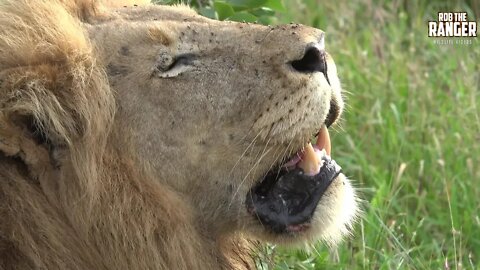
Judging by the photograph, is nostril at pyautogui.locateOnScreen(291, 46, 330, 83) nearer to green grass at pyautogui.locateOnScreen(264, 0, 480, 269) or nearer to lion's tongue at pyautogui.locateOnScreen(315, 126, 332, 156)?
lion's tongue at pyautogui.locateOnScreen(315, 126, 332, 156)

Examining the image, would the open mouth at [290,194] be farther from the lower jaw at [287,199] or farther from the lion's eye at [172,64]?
the lion's eye at [172,64]

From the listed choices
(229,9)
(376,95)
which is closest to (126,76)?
(229,9)

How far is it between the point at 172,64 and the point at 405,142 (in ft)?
7.25

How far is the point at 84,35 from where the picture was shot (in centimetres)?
297

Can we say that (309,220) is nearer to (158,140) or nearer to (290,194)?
(290,194)

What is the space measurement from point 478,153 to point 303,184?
1.87 metres

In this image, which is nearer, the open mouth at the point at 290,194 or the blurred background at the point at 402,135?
the open mouth at the point at 290,194

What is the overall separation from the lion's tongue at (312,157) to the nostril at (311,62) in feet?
0.67

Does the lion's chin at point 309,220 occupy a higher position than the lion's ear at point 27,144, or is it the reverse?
the lion's ear at point 27,144

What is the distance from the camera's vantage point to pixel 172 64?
2.95 metres

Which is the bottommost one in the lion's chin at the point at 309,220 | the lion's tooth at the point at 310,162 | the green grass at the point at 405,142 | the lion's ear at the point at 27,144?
the green grass at the point at 405,142

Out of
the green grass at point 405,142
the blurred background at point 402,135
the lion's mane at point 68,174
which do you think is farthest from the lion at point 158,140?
the green grass at point 405,142

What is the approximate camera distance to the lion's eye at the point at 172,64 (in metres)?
2.93

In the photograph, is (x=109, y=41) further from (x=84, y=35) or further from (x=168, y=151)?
(x=168, y=151)
